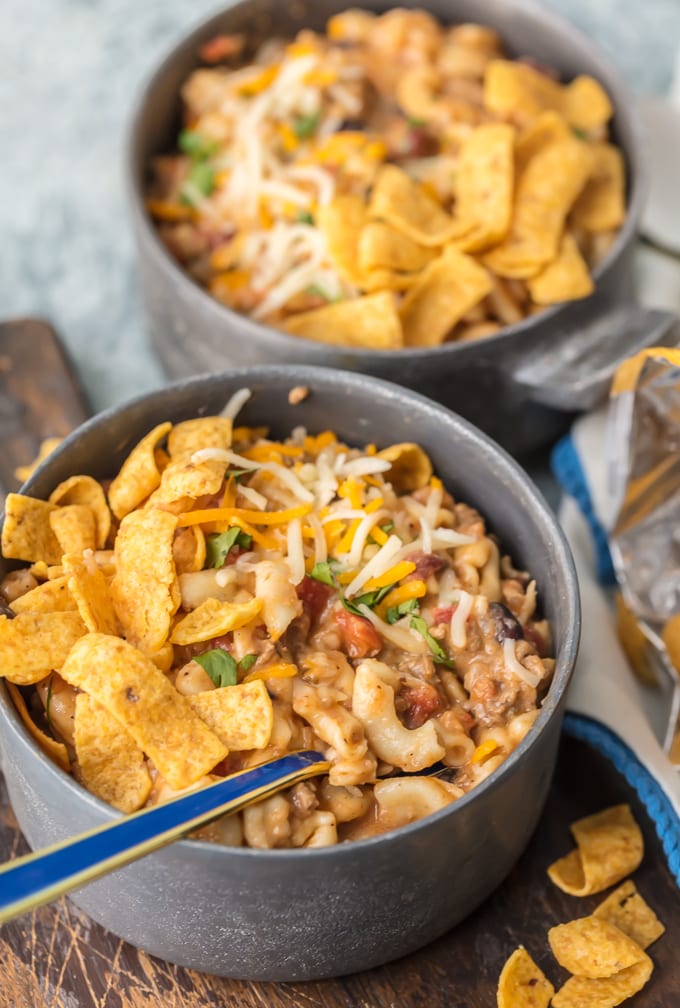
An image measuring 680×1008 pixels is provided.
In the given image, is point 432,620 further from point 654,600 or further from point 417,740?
point 654,600

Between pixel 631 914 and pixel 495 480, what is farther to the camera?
pixel 495 480

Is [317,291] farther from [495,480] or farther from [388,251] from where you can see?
[495,480]

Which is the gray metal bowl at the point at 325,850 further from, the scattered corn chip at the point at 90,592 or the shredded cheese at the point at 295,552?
the shredded cheese at the point at 295,552

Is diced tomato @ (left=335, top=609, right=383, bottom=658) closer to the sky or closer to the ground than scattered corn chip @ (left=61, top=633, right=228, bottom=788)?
closer to the ground

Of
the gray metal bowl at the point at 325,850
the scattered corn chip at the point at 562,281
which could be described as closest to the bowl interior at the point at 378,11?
the scattered corn chip at the point at 562,281

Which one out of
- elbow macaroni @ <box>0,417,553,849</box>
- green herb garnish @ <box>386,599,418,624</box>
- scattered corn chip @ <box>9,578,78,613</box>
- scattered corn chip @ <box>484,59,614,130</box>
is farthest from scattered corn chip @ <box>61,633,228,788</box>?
scattered corn chip @ <box>484,59,614,130</box>

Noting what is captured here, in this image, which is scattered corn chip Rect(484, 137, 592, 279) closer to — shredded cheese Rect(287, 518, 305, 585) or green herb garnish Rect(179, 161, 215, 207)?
green herb garnish Rect(179, 161, 215, 207)

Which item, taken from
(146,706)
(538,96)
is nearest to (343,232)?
(538,96)
